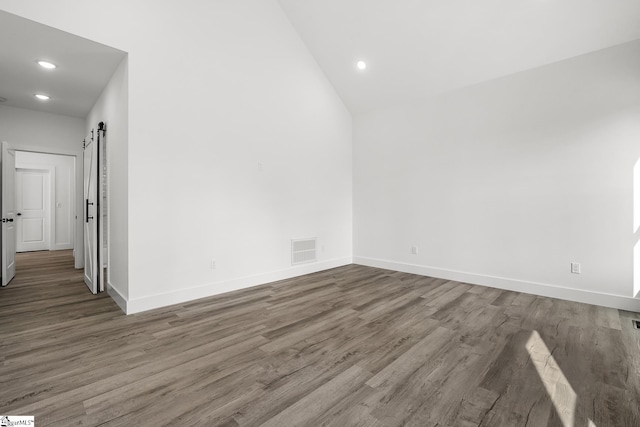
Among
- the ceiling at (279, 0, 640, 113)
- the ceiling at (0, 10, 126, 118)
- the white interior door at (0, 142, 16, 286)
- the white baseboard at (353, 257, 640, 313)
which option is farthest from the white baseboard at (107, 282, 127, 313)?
the ceiling at (279, 0, 640, 113)

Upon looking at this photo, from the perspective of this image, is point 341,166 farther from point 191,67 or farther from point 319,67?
point 191,67

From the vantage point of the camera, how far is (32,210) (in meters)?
7.78

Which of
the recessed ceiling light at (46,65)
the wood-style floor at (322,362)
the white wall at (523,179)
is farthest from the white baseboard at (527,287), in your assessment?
the recessed ceiling light at (46,65)

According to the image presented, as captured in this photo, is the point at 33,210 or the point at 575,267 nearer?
the point at 575,267

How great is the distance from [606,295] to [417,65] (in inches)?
149

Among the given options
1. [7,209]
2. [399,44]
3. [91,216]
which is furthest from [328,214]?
[7,209]

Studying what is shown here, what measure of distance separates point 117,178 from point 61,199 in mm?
6563

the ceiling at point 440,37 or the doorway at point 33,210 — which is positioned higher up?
the ceiling at point 440,37

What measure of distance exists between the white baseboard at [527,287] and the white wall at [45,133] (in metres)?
6.04

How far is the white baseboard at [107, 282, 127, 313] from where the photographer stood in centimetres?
322

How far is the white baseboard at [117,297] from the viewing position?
10.6ft

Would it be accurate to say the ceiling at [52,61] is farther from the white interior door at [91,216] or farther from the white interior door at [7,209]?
the white interior door at [7,209]

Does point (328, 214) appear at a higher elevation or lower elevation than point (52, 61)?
lower

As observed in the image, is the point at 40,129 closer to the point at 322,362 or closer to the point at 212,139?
the point at 212,139
